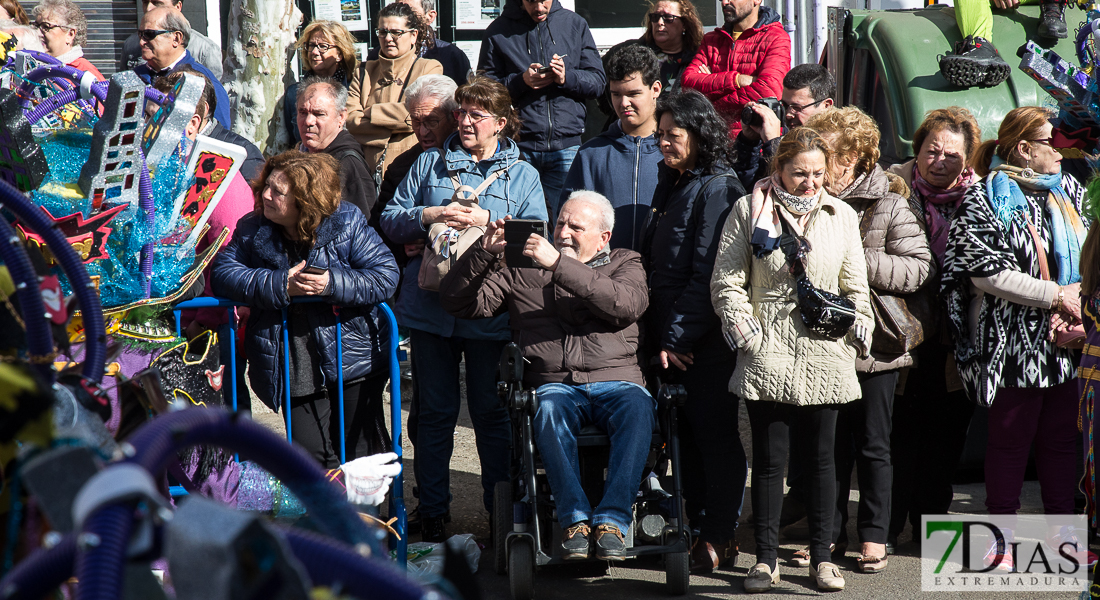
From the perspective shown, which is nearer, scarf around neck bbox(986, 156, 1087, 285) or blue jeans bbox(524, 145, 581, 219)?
scarf around neck bbox(986, 156, 1087, 285)

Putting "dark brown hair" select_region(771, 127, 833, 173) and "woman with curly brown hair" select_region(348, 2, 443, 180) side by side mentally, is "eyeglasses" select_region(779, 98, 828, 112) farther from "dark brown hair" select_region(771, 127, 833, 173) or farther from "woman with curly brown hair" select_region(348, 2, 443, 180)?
"woman with curly brown hair" select_region(348, 2, 443, 180)

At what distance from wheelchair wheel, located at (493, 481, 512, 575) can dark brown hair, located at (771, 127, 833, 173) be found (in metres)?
1.77

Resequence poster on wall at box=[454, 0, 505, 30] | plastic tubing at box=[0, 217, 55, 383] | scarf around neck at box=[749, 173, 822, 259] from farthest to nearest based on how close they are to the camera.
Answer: poster on wall at box=[454, 0, 505, 30]
scarf around neck at box=[749, 173, 822, 259]
plastic tubing at box=[0, 217, 55, 383]

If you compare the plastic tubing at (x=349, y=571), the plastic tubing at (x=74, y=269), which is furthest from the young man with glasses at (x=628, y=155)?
the plastic tubing at (x=349, y=571)

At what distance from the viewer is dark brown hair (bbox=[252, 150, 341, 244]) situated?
12.7 ft

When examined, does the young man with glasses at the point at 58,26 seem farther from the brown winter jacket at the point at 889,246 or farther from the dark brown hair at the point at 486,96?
the brown winter jacket at the point at 889,246

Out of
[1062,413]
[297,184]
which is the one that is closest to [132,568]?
[297,184]

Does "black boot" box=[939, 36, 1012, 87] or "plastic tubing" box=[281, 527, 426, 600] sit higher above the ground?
"black boot" box=[939, 36, 1012, 87]

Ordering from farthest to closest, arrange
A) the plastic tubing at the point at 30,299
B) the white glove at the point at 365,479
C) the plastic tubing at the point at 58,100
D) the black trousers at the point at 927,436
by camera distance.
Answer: the black trousers at the point at 927,436 < the plastic tubing at the point at 58,100 < the white glove at the point at 365,479 < the plastic tubing at the point at 30,299

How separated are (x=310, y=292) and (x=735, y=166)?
2229mm

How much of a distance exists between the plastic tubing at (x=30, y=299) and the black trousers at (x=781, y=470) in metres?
3.02

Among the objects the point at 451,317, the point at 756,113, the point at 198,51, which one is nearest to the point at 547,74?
the point at 756,113

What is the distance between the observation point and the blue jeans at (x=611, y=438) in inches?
145

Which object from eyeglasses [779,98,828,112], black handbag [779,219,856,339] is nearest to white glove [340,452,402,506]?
black handbag [779,219,856,339]
